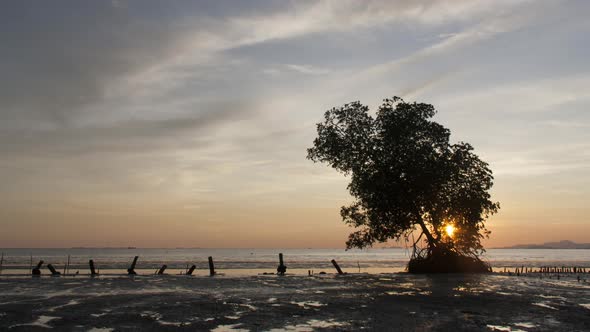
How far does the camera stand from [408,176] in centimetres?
4450

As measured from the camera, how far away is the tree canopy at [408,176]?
4431 centimetres

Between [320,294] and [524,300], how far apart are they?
10.4m

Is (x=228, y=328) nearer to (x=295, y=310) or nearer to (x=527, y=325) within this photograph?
(x=295, y=310)

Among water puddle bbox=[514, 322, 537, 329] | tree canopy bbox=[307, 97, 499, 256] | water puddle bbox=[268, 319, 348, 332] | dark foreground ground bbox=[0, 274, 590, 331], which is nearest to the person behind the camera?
water puddle bbox=[268, 319, 348, 332]

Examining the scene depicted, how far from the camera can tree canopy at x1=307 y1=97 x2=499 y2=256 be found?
44.3 meters

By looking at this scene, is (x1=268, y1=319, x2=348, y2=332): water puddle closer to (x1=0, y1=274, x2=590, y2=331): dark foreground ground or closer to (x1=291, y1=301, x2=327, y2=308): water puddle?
(x1=0, y1=274, x2=590, y2=331): dark foreground ground

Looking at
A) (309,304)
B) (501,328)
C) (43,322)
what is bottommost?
(309,304)

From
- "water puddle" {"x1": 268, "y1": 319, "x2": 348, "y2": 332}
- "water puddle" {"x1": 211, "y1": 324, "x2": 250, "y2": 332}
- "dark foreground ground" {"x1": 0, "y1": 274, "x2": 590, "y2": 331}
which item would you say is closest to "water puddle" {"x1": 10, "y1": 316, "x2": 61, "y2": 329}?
→ "dark foreground ground" {"x1": 0, "y1": 274, "x2": 590, "y2": 331}

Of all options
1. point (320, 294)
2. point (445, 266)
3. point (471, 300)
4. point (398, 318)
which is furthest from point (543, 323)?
point (445, 266)

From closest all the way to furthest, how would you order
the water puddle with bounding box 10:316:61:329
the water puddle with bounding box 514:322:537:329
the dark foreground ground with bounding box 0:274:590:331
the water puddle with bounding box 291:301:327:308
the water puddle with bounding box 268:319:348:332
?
1. the water puddle with bounding box 268:319:348:332
2. the water puddle with bounding box 10:316:61:329
3. the dark foreground ground with bounding box 0:274:590:331
4. the water puddle with bounding box 514:322:537:329
5. the water puddle with bounding box 291:301:327:308

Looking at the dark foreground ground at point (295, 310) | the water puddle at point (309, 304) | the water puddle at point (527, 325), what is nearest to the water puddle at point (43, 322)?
the dark foreground ground at point (295, 310)

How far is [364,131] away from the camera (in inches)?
1842

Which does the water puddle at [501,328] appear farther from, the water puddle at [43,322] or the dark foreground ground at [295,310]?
the water puddle at [43,322]

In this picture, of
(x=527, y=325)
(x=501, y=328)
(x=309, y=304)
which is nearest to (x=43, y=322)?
(x=309, y=304)
